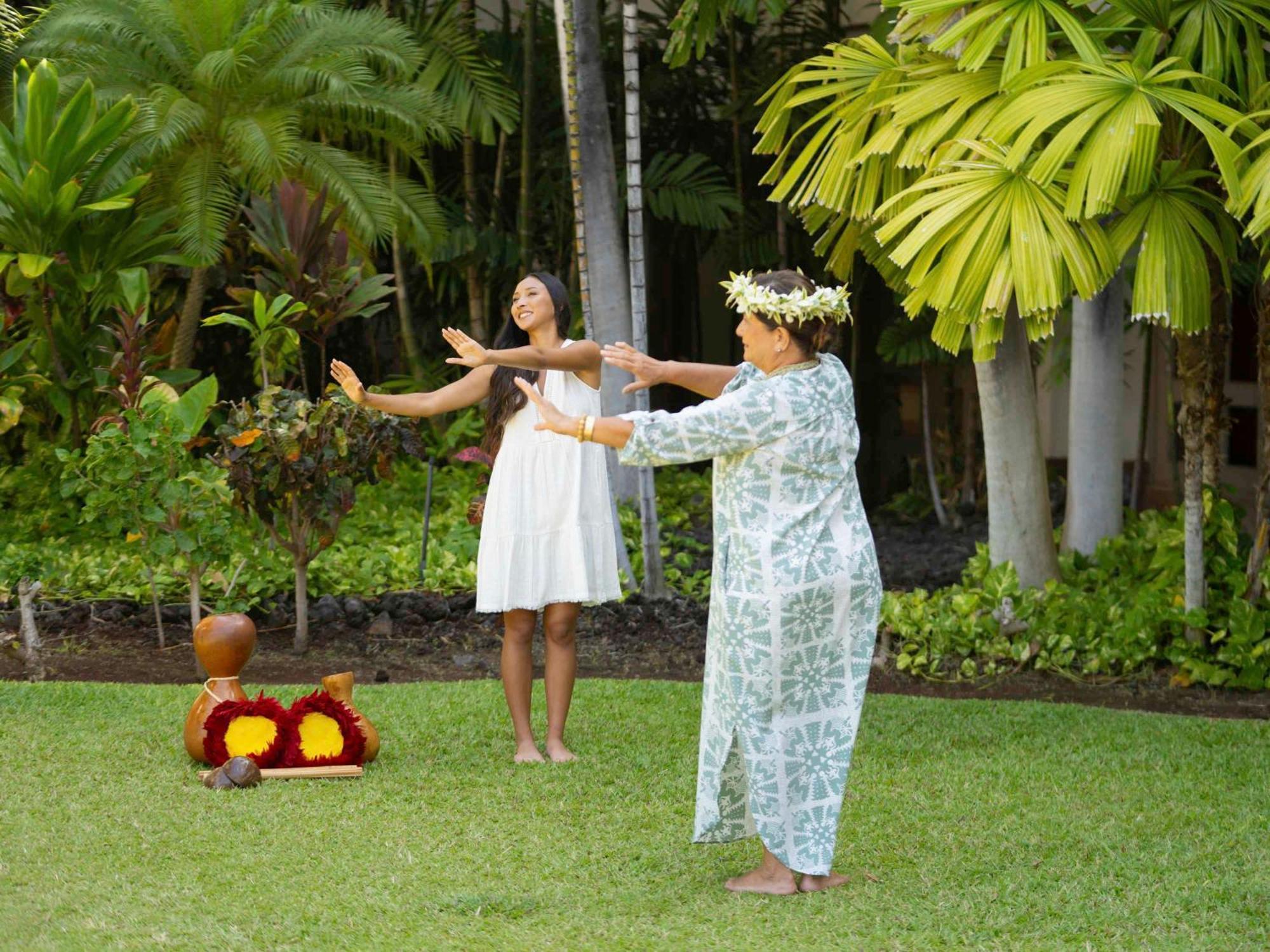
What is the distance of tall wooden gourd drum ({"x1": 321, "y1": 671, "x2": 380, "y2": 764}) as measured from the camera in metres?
4.85

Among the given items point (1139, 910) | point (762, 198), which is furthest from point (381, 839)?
point (762, 198)

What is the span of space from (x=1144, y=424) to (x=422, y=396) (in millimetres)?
5956

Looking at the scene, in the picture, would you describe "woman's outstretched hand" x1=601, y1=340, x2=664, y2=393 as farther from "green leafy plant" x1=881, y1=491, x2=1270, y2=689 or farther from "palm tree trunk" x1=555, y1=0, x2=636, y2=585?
"palm tree trunk" x1=555, y1=0, x2=636, y2=585

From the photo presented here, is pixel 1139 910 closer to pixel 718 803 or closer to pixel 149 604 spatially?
pixel 718 803

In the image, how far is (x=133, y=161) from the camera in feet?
28.8

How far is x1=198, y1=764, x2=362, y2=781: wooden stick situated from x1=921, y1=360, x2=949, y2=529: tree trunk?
20.2 feet

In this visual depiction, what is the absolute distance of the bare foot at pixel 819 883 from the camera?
3.71 meters

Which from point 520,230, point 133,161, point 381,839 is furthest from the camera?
point 520,230

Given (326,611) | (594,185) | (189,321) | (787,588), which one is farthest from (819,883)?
(189,321)

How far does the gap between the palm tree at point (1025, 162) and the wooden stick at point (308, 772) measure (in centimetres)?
239

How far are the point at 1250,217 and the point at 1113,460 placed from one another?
4.95ft

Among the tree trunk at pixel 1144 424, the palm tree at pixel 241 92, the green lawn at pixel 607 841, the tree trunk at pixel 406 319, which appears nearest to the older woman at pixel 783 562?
the green lawn at pixel 607 841

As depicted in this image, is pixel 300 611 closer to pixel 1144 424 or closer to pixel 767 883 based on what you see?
pixel 767 883

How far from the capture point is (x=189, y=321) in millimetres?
9453
